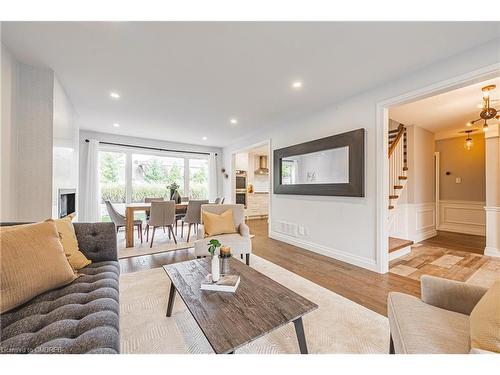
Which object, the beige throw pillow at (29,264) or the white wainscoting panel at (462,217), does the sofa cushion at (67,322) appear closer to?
the beige throw pillow at (29,264)

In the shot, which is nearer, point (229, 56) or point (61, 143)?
point (229, 56)

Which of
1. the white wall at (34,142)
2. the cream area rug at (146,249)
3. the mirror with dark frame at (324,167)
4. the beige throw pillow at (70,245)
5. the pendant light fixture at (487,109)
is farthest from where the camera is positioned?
the cream area rug at (146,249)

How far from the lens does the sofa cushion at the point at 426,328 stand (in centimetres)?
89

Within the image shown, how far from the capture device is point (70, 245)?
1.66 meters

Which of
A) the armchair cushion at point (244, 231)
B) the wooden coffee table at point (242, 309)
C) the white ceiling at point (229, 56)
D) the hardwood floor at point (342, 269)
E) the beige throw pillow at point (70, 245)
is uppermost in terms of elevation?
the white ceiling at point (229, 56)

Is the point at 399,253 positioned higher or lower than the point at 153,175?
lower

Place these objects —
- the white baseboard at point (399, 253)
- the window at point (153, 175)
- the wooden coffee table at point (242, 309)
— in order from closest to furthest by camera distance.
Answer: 1. the wooden coffee table at point (242, 309)
2. the white baseboard at point (399, 253)
3. the window at point (153, 175)

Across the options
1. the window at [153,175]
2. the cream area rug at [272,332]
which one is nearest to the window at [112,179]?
the window at [153,175]

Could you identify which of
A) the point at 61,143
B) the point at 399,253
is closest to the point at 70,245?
the point at 61,143

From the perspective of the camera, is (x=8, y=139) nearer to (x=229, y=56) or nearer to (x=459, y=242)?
(x=229, y=56)

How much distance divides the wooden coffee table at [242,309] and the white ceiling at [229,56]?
2036 millimetres

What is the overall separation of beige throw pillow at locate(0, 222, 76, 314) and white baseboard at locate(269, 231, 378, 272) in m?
3.16

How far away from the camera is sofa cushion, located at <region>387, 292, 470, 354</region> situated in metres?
0.89

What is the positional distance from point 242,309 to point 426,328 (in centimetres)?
91
